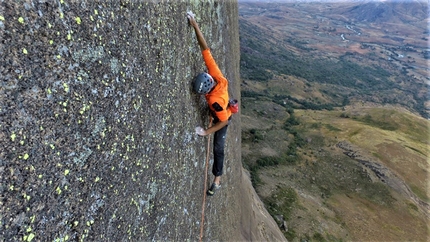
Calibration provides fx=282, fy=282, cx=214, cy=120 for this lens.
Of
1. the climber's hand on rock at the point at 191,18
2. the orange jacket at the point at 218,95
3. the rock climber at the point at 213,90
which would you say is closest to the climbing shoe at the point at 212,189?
the rock climber at the point at 213,90

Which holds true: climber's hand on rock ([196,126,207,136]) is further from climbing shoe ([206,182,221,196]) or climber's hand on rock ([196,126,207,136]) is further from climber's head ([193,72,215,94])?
climbing shoe ([206,182,221,196])

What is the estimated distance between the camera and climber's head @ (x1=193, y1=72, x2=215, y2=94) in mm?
6923

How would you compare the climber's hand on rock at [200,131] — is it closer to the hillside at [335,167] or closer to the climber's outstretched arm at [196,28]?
the climber's outstretched arm at [196,28]

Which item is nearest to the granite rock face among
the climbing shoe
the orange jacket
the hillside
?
the orange jacket

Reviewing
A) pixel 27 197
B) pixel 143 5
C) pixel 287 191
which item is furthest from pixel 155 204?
pixel 287 191

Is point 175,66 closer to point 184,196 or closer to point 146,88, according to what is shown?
point 146,88

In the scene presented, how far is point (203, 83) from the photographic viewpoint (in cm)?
693

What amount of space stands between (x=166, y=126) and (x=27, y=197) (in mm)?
3163

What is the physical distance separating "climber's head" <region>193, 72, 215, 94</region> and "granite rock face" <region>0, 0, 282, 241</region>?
0.25 metres

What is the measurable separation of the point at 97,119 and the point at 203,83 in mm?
3174

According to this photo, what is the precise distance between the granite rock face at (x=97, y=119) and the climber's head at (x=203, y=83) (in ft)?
0.83

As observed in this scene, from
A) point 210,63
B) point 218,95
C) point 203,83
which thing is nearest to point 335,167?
point 218,95

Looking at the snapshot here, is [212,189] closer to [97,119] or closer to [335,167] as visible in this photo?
[97,119]

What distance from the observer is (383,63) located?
640ft
